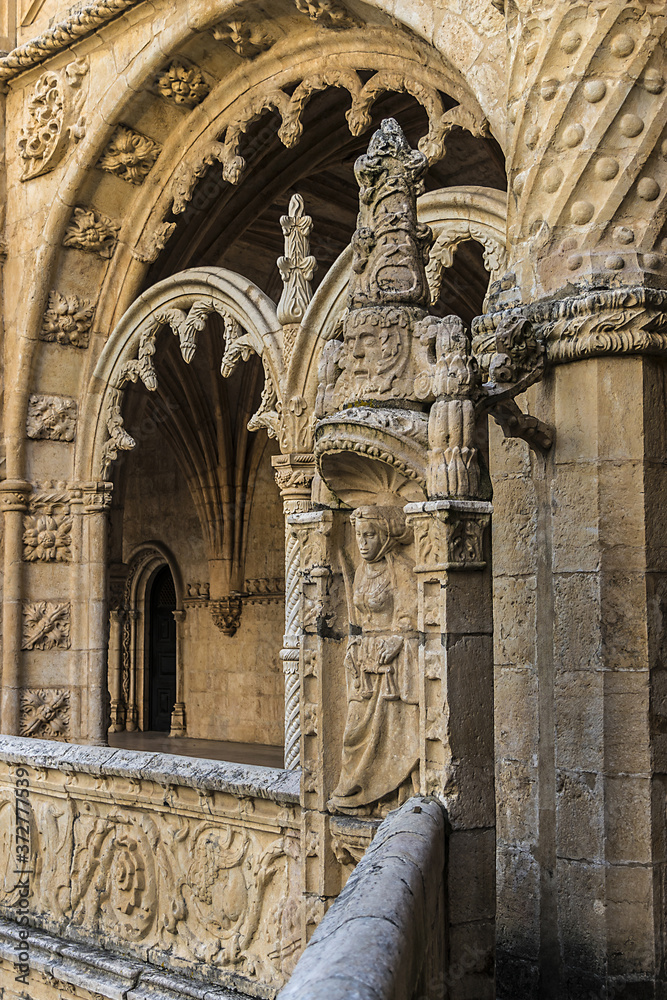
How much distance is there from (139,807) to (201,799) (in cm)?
48

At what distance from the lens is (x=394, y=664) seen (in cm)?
337

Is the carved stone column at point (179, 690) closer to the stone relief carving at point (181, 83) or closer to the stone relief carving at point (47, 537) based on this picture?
the stone relief carving at point (47, 537)

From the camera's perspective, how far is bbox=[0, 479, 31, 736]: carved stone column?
27.7 feet

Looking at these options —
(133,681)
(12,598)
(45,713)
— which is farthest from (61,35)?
(133,681)

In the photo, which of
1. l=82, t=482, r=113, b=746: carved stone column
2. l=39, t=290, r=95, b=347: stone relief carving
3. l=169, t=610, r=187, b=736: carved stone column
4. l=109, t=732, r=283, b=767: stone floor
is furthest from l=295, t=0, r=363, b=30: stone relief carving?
l=169, t=610, r=187, b=736: carved stone column

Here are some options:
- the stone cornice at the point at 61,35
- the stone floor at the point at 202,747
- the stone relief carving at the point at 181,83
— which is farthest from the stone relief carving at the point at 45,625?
the stone cornice at the point at 61,35

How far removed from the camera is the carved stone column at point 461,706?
308cm

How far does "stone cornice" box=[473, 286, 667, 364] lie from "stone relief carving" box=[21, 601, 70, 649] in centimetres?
573

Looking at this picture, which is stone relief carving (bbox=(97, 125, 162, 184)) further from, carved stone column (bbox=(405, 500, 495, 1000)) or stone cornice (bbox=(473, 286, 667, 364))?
carved stone column (bbox=(405, 500, 495, 1000))

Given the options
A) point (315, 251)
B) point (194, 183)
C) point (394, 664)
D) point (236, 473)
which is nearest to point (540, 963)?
point (394, 664)

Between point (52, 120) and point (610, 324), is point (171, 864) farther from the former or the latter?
point (52, 120)

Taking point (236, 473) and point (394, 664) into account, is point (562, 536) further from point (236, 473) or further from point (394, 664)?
point (236, 473)

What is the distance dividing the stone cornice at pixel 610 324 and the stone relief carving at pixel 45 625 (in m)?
5.73

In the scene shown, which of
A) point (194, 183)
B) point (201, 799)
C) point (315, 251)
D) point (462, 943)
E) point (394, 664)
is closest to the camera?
point (462, 943)
